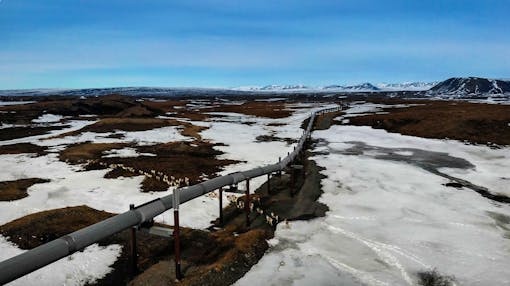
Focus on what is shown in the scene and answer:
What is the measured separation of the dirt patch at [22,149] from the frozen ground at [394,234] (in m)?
24.5

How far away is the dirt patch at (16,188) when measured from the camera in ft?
61.7

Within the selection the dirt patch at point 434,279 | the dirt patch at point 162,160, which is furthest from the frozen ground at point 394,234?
the dirt patch at point 162,160

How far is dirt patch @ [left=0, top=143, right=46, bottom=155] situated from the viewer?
32031mm

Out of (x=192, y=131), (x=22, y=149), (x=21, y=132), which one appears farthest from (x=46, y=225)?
(x=21, y=132)

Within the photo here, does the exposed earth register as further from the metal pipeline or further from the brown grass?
the metal pipeline

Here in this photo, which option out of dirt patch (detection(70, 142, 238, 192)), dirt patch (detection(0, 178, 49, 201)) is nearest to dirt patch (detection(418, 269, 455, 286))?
dirt patch (detection(70, 142, 238, 192))

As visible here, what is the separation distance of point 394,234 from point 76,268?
1091cm

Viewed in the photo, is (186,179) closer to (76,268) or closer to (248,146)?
(76,268)

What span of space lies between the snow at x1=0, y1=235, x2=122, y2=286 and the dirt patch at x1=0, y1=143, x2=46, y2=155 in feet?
73.3

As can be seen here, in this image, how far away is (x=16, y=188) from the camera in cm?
2041

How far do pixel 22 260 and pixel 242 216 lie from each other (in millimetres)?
10011

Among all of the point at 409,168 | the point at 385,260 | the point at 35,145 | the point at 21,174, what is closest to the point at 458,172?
the point at 409,168

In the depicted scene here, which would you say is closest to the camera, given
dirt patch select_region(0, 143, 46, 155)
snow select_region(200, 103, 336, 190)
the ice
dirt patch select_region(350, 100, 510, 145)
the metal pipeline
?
the metal pipeline

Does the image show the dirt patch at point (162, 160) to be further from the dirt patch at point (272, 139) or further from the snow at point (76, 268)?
the snow at point (76, 268)
